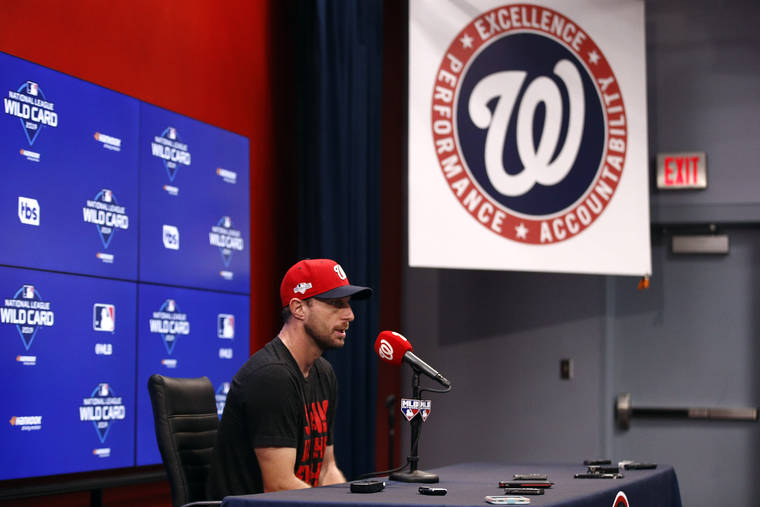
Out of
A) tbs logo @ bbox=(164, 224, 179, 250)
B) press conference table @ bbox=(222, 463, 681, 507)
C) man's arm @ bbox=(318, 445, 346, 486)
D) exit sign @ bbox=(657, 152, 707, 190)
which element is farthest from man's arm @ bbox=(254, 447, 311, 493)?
exit sign @ bbox=(657, 152, 707, 190)

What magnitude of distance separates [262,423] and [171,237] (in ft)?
5.09

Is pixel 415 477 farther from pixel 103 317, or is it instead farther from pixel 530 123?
pixel 530 123

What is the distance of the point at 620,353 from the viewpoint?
5.72 meters

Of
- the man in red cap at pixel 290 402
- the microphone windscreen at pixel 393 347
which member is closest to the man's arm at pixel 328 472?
the man in red cap at pixel 290 402

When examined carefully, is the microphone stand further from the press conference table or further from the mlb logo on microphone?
the mlb logo on microphone

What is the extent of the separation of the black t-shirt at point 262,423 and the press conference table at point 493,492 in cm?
27

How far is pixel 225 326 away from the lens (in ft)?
14.1

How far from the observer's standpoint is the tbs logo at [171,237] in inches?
155

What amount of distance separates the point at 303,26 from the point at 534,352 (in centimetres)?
226

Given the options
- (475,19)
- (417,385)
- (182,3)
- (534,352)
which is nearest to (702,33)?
(475,19)

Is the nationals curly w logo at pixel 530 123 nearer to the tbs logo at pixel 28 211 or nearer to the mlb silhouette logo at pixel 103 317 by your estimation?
the mlb silhouette logo at pixel 103 317

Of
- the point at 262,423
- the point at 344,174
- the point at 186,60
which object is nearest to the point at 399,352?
the point at 262,423

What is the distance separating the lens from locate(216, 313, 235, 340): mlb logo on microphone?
14.0 feet

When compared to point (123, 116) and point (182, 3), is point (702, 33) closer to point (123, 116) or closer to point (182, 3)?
point (182, 3)
